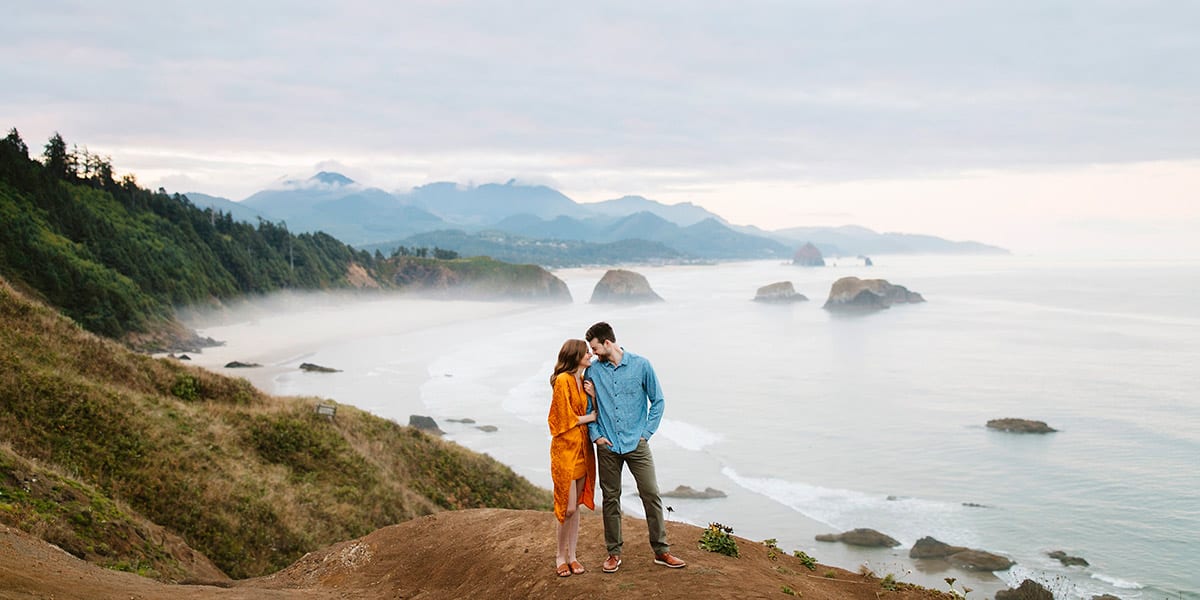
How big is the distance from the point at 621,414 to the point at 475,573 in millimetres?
3359

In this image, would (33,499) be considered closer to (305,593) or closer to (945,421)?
(305,593)

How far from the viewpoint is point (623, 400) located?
784cm

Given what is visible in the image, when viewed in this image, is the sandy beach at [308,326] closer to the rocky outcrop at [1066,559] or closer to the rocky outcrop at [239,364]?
the rocky outcrop at [239,364]

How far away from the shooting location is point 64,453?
14.8 m

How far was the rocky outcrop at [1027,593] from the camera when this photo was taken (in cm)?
1925

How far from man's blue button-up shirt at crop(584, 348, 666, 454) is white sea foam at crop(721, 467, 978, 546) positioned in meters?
21.9

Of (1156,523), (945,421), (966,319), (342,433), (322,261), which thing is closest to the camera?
(342,433)

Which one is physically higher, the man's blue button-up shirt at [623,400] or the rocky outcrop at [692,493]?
the man's blue button-up shirt at [623,400]

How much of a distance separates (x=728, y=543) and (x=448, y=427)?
35.8 meters

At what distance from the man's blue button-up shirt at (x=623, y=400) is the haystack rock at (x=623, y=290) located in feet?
448

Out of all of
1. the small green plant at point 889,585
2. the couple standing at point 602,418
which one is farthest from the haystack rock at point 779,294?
the couple standing at point 602,418

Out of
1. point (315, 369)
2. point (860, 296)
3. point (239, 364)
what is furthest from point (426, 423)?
point (860, 296)

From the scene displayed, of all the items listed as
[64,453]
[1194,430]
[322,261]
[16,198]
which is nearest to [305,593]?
[64,453]

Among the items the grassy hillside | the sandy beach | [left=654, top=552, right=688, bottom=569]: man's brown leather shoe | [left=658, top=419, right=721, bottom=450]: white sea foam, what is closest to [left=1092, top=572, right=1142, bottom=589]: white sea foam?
the grassy hillside
